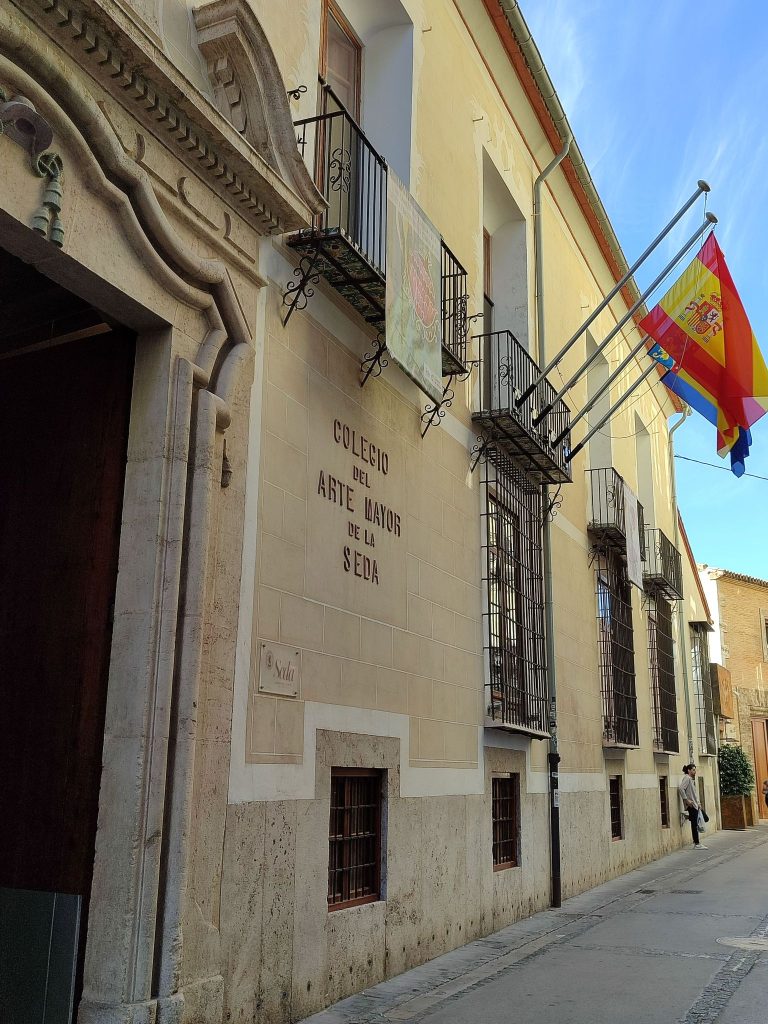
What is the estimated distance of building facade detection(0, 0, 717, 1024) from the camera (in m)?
4.38

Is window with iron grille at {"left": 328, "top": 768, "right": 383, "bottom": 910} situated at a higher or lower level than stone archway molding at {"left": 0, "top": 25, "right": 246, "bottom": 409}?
lower

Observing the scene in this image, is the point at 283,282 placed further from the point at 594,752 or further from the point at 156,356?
the point at 594,752

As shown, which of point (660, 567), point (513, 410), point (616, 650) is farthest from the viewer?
point (660, 567)

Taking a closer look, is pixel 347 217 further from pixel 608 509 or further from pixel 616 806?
pixel 616 806

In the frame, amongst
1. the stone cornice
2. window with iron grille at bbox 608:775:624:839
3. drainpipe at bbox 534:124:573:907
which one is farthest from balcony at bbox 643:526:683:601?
the stone cornice

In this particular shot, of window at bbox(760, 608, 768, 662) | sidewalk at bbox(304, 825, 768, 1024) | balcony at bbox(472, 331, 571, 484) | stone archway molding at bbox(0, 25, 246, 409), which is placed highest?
window at bbox(760, 608, 768, 662)

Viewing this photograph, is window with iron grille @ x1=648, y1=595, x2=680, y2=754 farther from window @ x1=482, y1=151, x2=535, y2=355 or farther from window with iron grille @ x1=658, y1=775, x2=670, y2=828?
window @ x1=482, y1=151, x2=535, y2=355

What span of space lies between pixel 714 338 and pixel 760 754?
2487cm

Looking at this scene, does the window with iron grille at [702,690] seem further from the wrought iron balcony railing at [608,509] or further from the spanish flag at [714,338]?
the spanish flag at [714,338]

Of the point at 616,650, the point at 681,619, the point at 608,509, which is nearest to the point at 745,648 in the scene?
the point at 681,619

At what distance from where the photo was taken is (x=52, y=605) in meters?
4.89

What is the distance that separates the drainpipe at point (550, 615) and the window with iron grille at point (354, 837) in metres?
4.31

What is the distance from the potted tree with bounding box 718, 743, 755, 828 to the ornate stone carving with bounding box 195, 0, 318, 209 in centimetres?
2339

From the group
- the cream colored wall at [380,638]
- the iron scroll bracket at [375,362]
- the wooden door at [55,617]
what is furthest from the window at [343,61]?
the wooden door at [55,617]
